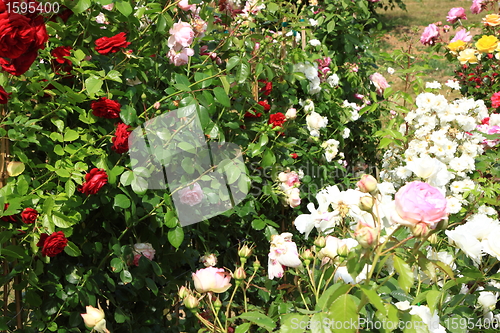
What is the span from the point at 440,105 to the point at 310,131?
61 centimetres

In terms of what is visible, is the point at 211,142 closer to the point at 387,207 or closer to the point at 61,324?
the point at 61,324

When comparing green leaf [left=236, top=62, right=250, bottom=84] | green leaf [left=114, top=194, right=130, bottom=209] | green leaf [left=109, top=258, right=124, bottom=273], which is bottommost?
green leaf [left=109, top=258, right=124, bottom=273]

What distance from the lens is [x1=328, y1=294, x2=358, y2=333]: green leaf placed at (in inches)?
29.2

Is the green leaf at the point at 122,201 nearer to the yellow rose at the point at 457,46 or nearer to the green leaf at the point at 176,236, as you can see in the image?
the green leaf at the point at 176,236

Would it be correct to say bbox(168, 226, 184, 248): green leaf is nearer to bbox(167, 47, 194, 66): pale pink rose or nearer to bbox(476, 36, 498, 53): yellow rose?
bbox(167, 47, 194, 66): pale pink rose

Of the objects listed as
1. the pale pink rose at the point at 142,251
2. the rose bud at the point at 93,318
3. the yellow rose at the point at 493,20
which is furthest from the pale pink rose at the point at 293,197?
the yellow rose at the point at 493,20

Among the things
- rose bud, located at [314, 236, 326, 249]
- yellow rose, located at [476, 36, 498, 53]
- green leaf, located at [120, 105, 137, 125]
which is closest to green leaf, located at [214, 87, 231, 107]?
green leaf, located at [120, 105, 137, 125]

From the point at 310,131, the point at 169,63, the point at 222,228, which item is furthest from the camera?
the point at 310,131

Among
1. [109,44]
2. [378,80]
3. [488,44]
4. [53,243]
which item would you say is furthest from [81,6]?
[488,44]

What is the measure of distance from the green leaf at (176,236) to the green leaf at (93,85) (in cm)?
46

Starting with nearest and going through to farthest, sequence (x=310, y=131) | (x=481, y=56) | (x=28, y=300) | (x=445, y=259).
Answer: (x=445, y=259), (x=28, y=300), (x=310, y=131), (x=481, y=56)

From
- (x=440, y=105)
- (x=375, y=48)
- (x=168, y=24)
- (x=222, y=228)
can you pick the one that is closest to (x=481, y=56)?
(x=375, y=48)

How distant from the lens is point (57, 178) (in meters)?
1.45

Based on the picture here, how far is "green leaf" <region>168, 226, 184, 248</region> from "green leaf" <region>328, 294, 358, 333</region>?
0.79m
